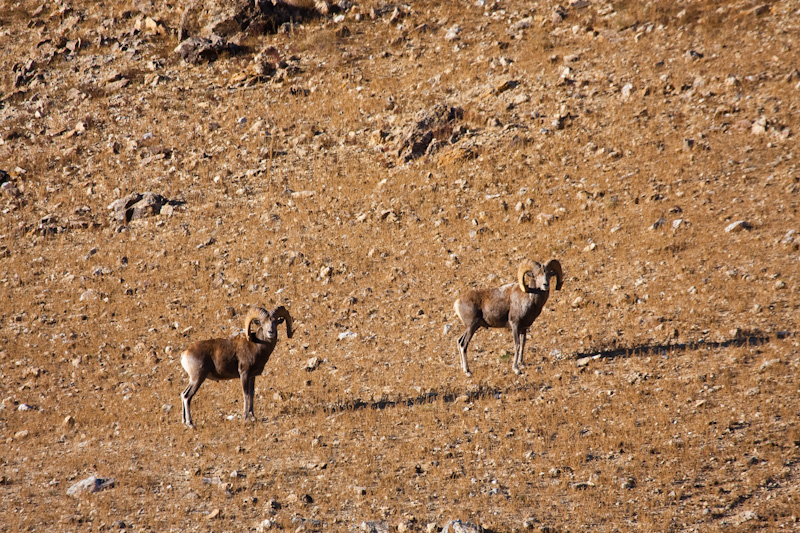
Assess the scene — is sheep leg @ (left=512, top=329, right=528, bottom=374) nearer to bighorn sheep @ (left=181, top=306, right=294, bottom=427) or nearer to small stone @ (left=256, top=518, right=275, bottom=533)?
bighorn sheep @ (left=181, top=306, right=294, bottom=427)

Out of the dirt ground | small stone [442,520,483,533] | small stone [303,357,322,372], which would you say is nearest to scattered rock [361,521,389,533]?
the dirt ground

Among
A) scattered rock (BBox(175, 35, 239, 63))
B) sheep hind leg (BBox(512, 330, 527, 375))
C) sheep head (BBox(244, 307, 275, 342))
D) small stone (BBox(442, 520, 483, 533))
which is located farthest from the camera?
scattered rock (BBox(175, 35, 239, 63))

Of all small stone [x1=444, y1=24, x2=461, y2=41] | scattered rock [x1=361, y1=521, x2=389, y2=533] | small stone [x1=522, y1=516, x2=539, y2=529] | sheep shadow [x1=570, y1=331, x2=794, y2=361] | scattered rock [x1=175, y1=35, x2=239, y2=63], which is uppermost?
scattered rock [x1=175, y1=35, x2=239, y2=63]

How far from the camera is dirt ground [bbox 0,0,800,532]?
10.6 m

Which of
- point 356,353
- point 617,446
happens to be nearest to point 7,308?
point 356,353

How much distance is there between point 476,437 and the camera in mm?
11586

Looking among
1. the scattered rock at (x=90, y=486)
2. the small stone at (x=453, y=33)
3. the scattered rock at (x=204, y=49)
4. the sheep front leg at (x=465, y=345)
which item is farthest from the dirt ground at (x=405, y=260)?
the small stone at (x=453, y=33)

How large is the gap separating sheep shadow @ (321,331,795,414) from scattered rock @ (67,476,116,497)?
3.85 meters

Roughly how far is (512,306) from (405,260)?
5626 mm

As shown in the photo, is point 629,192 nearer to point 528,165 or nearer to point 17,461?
point 528,165

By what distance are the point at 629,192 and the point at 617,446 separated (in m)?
10.5

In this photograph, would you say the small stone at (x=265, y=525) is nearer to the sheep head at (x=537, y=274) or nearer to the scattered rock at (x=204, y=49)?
the sheep head at (x=537, y=274)

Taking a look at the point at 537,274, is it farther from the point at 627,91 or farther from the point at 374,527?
the point at 627,91

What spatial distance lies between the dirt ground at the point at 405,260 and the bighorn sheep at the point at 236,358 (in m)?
0.64
